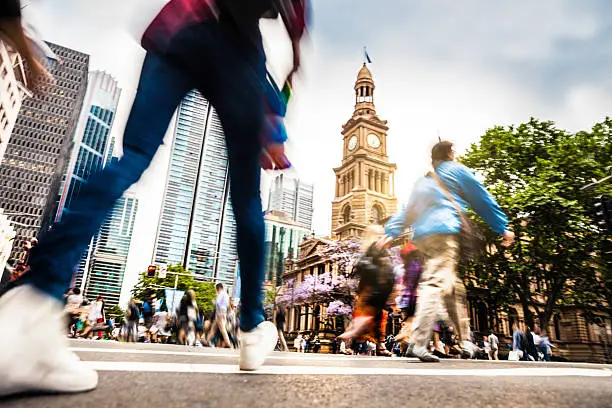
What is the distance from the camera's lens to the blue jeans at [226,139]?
1.13 meters

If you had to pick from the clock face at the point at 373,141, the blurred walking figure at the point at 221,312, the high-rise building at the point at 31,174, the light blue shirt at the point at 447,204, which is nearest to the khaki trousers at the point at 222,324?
the blurred walking figure at the point at 221,312

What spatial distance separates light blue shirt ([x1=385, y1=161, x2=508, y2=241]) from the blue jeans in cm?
223

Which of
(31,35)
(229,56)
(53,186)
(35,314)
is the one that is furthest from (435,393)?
(53,186)

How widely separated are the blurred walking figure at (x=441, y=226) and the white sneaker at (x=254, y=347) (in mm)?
1971

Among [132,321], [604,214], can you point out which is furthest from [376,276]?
[132,321]

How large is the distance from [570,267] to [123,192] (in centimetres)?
2154

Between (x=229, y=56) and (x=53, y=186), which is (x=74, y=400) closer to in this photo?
(x=229, y=56)

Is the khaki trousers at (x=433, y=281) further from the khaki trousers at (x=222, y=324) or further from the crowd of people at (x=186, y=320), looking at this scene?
the khaki trousers at (x=222, y=324)

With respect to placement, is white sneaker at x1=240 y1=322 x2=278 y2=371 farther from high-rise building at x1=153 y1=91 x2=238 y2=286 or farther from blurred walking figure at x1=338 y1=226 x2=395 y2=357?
high-rise building at x1=153 y1=91 x2=238 y2=286

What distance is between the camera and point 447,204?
3529 mm

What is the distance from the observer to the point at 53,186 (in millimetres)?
71375

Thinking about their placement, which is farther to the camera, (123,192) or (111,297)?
(111,297)

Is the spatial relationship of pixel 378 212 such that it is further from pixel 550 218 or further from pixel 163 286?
pixel 550 218

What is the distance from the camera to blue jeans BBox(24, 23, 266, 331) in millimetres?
1126
